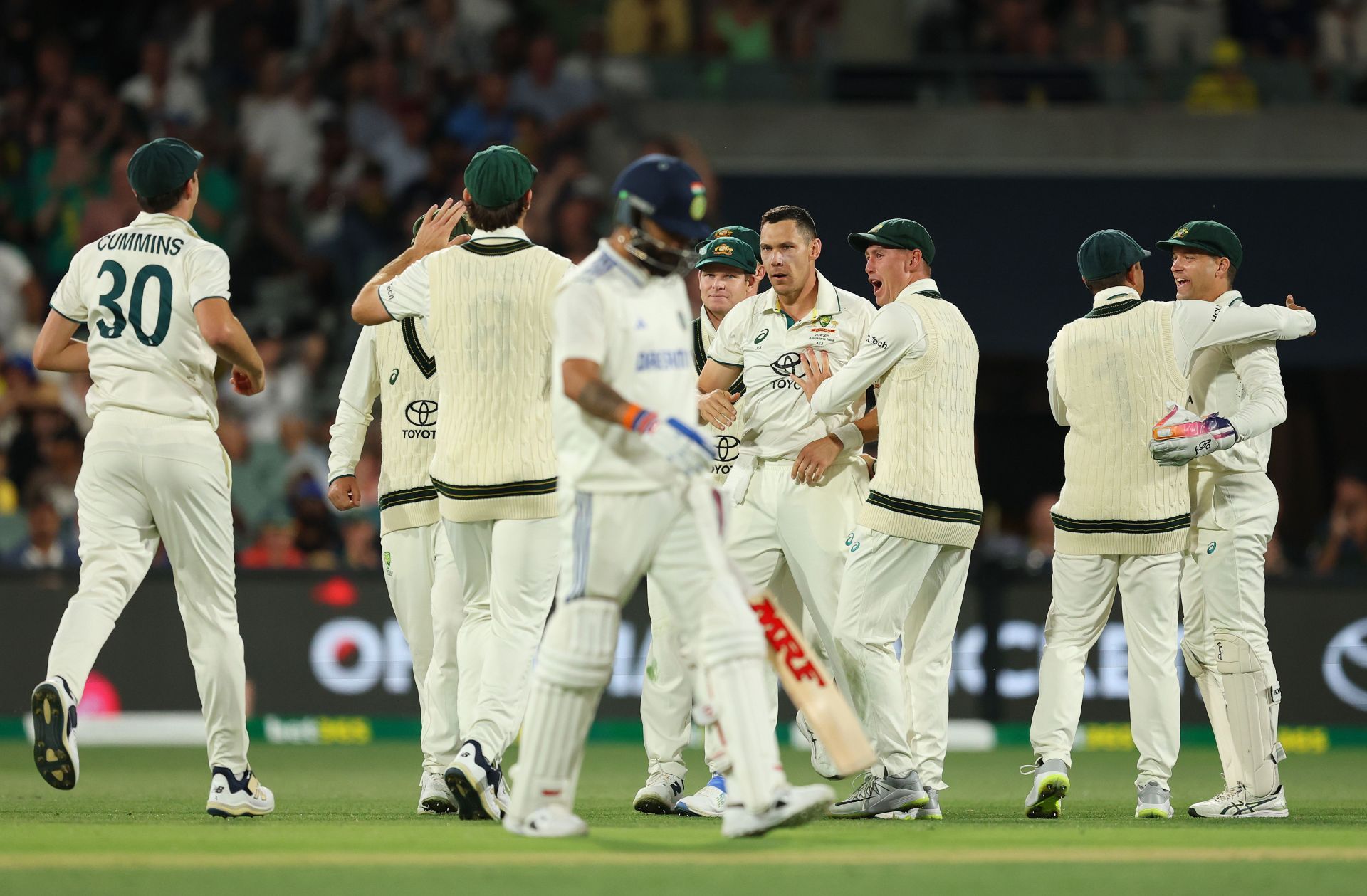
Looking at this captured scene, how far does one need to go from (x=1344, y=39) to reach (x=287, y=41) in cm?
1040

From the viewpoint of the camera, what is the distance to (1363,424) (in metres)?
19.0

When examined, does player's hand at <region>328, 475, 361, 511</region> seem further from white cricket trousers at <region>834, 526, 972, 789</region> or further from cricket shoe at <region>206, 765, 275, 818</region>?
white cricket trousers at <region>834, 526, 972, 789</region>

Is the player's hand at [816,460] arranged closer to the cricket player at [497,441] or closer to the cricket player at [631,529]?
the cricket player at [497,441]

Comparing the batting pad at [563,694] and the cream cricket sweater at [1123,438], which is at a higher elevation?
the cream cricket sweater at [1123,438]

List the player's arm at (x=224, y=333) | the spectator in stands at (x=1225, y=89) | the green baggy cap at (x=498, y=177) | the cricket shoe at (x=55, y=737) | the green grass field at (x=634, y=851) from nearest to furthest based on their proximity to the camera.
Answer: the green grass field at (x=634, y=851) → the cricket shoe at (x=55, y=737) → the player's arm at (x=224, y=333) → the green baggy cap at (x=498, y=177) → the spectator in stands at (x=1225, y=89)

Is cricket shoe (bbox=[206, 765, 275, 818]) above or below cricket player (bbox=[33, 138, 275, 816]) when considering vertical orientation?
below

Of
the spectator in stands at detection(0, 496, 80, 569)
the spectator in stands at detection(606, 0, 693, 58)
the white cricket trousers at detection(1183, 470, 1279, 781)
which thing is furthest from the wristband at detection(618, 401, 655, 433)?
the spectator in stands at detection(606, 0, 693, 58)

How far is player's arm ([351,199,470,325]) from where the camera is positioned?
7.68m

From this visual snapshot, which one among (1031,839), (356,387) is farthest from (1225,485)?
(356,387)

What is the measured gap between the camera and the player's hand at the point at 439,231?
7797 mm

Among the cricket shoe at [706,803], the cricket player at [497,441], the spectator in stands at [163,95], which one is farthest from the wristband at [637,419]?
the spectator in stands at [163,95]

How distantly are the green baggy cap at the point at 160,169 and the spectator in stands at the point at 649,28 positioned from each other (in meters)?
11.2

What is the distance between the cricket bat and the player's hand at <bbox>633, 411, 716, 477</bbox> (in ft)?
0.66

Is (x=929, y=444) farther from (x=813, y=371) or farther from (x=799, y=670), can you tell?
(x=799, y=670)
